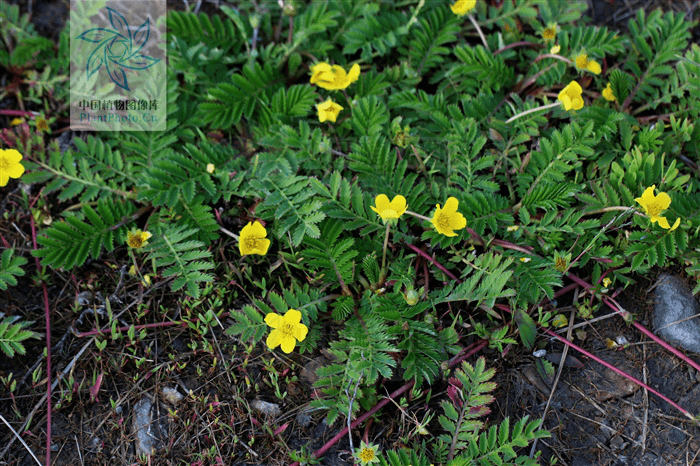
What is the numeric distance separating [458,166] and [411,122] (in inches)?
18.3

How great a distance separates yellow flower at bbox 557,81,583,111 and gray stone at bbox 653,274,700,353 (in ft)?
3.12

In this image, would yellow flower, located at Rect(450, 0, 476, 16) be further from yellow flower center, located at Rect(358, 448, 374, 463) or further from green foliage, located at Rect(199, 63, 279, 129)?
yellow flower center, located at Rect(358, 448, 374, 463)

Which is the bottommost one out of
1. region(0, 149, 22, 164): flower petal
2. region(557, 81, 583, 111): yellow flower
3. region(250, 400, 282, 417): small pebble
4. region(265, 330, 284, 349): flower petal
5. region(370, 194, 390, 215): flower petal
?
region(250, 400, 282, 417): small pebble

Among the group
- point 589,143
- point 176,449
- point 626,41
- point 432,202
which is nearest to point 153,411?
point 176,449

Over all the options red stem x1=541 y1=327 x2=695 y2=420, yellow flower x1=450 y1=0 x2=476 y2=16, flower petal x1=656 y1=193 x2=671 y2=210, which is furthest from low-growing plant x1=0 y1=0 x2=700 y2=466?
yellow flower x1=450 y1=0 x2=476 y2=16

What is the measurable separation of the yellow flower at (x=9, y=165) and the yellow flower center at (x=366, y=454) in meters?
2.17

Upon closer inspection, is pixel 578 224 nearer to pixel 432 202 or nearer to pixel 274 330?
A: pixel 432 202

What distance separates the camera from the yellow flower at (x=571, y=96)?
8.50 ft

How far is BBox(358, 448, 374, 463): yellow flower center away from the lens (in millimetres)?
2068

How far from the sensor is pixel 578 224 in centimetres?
252

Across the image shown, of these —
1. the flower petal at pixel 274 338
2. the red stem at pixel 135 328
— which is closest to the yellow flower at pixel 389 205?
the flower petal at pixel 274 338

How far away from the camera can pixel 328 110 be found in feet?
9.36

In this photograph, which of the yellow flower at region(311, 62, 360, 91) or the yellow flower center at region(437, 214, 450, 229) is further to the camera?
the yellow flower at region(311, 62, 360, 91)

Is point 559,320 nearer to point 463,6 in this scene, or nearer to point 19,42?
point 463,6
